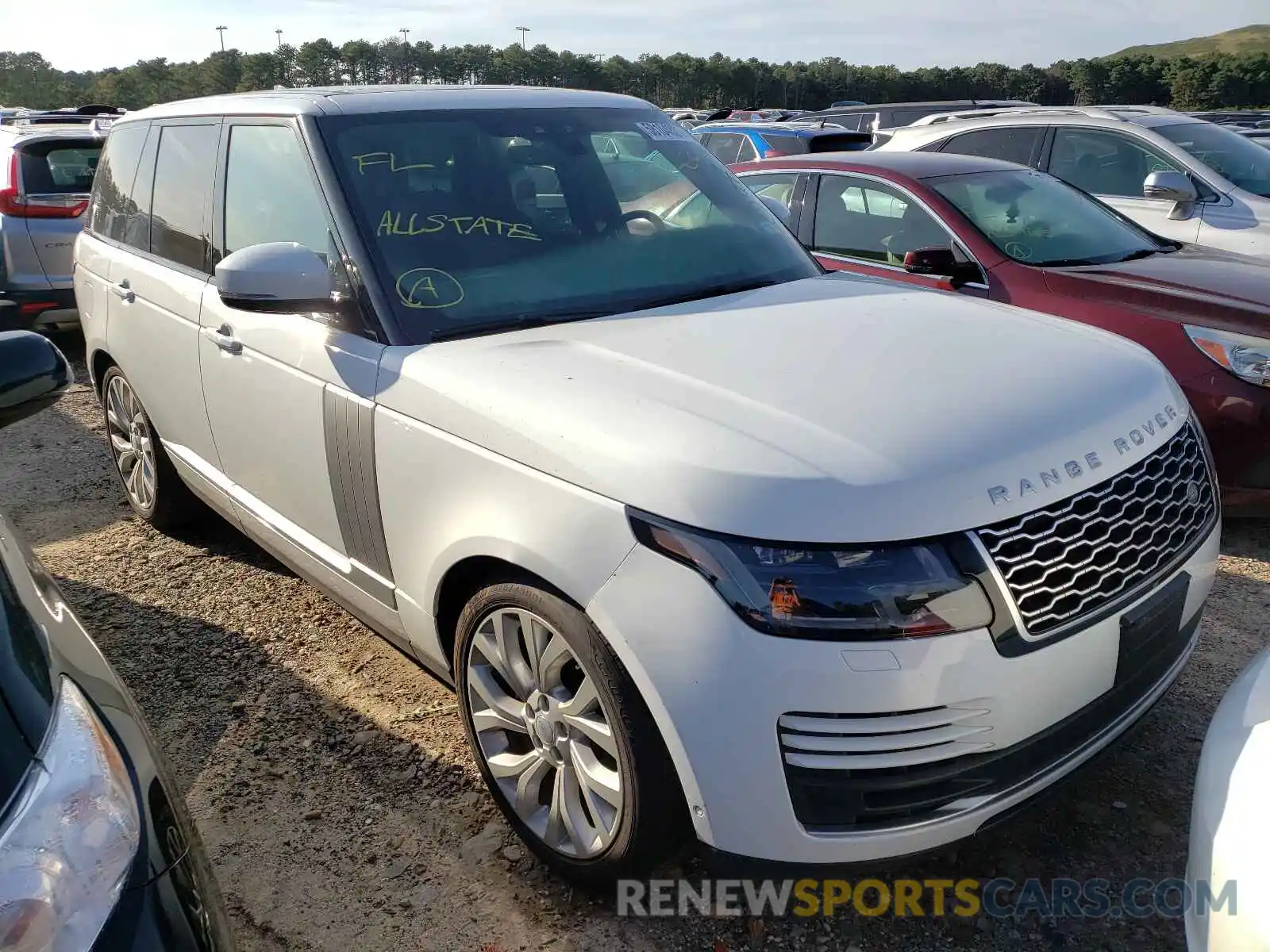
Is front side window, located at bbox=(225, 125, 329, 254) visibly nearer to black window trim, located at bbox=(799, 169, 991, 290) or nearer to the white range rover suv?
the white range rover suv

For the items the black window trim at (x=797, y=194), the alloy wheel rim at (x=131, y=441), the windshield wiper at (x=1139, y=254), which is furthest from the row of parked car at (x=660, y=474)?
the black window trim at (x=797, y=194)

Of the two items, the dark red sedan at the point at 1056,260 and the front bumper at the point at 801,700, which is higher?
the dark red sedan at the point at 1056,260

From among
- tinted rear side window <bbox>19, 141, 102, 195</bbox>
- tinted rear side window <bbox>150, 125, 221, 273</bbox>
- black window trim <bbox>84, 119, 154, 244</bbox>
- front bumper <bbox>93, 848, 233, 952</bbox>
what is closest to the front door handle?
tinted rear side window <bbox>150, 125, 221, 273</bbox>

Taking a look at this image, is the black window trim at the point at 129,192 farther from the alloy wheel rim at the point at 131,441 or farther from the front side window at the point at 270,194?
the front side window at the point at 270,194

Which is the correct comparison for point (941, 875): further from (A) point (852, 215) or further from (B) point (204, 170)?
(A) point (852, 215)

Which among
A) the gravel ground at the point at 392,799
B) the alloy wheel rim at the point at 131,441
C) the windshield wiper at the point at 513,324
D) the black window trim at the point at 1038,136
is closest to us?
the gravel ground at the point at 392,799

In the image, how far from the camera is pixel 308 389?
2.77 m

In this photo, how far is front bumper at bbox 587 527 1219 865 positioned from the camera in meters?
1.79

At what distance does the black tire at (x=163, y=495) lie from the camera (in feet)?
13.7

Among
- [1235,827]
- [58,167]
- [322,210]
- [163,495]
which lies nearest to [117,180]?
[163,495]

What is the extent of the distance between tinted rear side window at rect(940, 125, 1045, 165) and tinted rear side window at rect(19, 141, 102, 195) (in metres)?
6.53

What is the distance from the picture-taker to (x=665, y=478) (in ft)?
6.20

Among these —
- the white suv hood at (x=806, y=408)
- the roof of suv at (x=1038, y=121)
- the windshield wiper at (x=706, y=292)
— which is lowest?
the white suv hood at (x=806, y=408)

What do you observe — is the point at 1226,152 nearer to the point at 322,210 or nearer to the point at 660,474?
the point at 322,210
